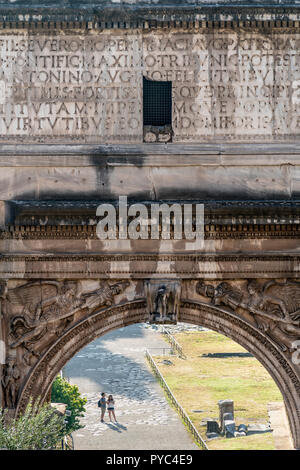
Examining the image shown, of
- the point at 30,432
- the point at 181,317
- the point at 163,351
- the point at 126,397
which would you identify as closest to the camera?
the point at 30,432

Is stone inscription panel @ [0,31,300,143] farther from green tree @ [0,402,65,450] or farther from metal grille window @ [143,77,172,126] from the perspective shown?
green tree @ [0,402,65,450]

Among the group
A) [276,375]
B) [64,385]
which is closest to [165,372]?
[64,385]

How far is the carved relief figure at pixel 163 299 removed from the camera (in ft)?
63.8

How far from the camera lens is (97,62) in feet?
65.7

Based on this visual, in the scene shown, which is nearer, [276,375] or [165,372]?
[276,375]

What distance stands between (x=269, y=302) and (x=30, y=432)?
4864 mm

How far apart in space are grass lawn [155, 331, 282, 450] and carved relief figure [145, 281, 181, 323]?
488 inches

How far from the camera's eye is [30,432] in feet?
59.0

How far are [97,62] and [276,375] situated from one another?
6586 mm

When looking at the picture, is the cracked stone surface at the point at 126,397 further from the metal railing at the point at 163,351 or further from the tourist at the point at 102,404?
the tourist at the point at 102,404

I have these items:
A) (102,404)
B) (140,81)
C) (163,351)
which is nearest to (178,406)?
(102,404)

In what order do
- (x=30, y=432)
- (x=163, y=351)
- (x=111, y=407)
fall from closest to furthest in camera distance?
(x=30, y=432)
(x=111, y=407)
(x=163, y=351)

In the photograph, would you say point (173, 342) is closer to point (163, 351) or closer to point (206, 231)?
point (163, 351)

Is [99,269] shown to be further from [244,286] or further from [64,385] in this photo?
[64,385]
